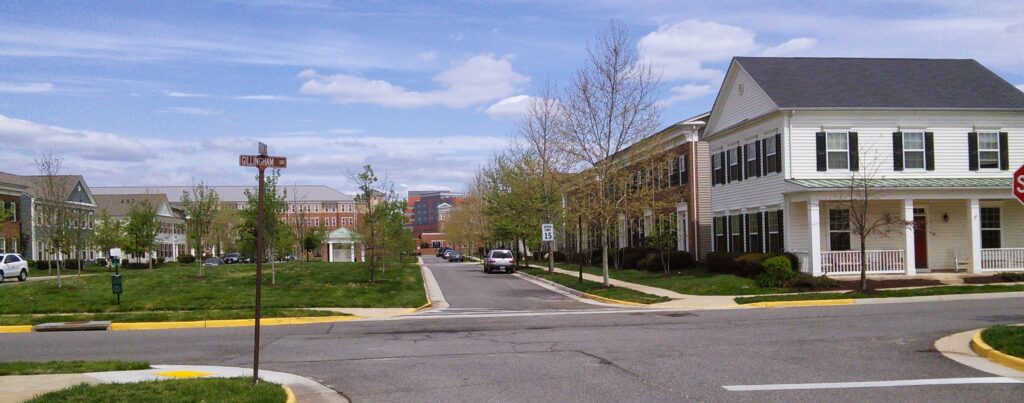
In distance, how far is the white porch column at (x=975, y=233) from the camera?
30.2 m

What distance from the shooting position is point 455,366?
41.8 feet

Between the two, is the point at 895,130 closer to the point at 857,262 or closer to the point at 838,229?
the point at 838,229

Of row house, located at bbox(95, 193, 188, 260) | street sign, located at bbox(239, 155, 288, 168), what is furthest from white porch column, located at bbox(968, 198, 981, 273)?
row house, located at bbox(95, 193, 188, 260)

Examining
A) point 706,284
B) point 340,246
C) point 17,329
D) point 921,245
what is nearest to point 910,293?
point 706,284

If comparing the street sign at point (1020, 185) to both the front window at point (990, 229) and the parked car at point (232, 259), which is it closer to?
the front window at point (990, 229)

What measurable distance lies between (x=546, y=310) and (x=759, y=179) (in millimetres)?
13440

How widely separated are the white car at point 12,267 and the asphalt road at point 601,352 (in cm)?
2781

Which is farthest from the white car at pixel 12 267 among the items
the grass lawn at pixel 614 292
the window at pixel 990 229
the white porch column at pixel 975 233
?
the window at pixel 990 229

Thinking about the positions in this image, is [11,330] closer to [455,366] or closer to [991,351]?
[455,366]

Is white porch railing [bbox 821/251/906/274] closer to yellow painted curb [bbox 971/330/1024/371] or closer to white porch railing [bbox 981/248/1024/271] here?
white porch railing [bbox 981/248/1024/271]

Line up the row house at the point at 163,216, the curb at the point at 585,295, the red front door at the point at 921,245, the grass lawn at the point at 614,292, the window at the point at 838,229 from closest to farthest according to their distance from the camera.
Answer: the curb at the point at 585,295, the grass lawn at the point at 614,292, the window at the point at 838,229, the red front door at the point at 921,245, the row house at the point at 163,216

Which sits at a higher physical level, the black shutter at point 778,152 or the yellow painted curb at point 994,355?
the black shutter at point 778,152

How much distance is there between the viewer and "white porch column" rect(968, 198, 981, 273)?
30.2 metres

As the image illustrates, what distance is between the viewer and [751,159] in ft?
115
